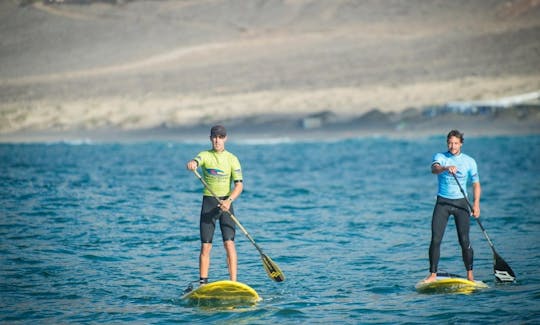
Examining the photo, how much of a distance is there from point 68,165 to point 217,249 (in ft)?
80.7

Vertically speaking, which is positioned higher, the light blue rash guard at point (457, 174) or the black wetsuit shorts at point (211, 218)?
the light blue rash guard at point (457, 174)

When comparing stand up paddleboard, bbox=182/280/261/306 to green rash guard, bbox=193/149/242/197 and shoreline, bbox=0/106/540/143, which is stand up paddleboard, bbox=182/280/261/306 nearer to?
green rash guard, bbox=193/149/242/197

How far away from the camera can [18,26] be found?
12725 cm

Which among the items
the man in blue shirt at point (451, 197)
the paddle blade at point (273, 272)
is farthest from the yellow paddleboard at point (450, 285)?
the paddle blade at point (273, 272)

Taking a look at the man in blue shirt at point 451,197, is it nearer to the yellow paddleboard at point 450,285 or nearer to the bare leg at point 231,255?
the yellow paddleboard at point 450,285

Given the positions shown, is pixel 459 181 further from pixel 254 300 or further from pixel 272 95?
pixel 272 95

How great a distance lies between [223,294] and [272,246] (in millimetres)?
4861

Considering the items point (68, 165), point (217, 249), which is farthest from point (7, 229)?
point (68, 165)

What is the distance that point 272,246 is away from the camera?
1703 centimetres

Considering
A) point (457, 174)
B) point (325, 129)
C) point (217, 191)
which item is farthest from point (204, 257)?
point (325, 129)

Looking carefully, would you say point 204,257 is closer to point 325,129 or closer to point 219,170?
point 219,170

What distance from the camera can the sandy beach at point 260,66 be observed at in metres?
65.9

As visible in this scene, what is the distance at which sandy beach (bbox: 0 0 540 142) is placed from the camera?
6594cm

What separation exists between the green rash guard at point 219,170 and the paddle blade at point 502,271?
12.8ft
